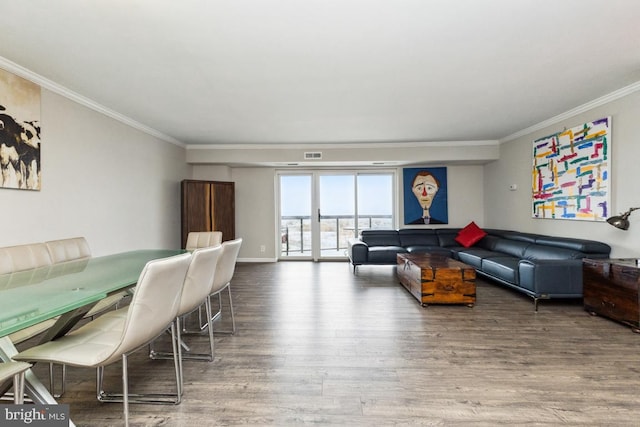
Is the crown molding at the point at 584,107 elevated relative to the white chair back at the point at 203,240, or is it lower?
elevated

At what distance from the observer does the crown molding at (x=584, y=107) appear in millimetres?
3170

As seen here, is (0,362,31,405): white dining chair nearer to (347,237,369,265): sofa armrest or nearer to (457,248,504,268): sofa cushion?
(347,237,369,265): sofa armrest

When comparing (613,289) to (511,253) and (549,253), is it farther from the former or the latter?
(511,253)

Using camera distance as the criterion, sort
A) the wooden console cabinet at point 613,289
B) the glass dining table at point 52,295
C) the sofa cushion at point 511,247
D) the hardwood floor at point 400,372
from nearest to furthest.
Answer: the glass dining table at point 52,295, the hardwood floor at point 400,372, the wooden console cabinet at point 613,289, the sofa cushion at point 511,247

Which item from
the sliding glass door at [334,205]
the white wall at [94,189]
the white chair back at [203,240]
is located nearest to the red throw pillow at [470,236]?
the sliding glass door at [334,205]

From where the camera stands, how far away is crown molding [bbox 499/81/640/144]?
317cm

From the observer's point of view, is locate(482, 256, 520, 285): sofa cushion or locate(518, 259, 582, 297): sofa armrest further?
locate(482, 256, 520, 285): sofa cushion

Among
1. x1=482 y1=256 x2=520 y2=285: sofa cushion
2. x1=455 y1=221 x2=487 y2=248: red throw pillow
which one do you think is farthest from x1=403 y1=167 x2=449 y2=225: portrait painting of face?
x1=482 y1=256 x2=520 y2=285: sofa cushion

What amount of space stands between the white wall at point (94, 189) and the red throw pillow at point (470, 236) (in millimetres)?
5515

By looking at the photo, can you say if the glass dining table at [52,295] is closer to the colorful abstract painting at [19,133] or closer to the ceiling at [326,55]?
the colorful abstract painting at [19,133]

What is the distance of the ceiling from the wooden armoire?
160 centimetres

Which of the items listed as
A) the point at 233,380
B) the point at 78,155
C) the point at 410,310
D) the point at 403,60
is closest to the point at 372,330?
the point at 410,310

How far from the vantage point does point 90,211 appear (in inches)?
136

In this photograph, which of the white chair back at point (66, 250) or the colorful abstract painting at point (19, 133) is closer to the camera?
the white chair back at point (66, 250)
